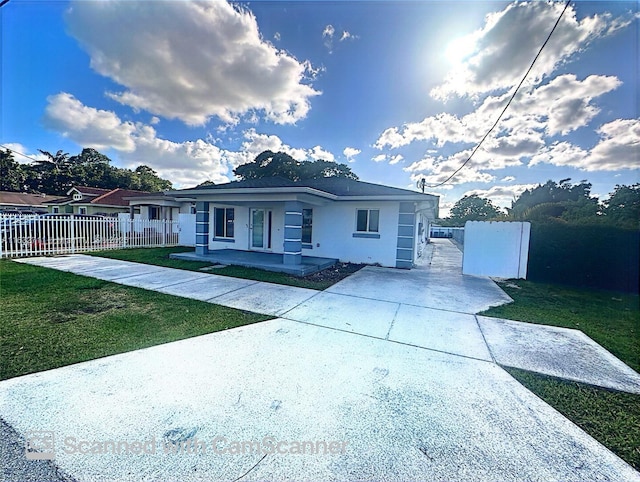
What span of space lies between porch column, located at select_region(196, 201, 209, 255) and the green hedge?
12.0 metres

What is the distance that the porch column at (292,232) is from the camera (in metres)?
9.02

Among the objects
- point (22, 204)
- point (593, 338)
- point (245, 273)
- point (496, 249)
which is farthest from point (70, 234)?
point (22, 204)

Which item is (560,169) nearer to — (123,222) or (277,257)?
(277,257)

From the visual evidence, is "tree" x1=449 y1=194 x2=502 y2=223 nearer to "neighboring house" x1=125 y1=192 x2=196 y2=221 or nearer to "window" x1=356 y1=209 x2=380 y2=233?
"window" x1=356 y1=209 x2=380 y2=233

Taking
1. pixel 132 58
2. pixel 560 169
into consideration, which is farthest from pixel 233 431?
pixel 560 169

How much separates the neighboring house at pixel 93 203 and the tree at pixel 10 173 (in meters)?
14.5

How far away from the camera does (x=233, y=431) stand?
2109 mm

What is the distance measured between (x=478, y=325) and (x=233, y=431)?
4.44 m

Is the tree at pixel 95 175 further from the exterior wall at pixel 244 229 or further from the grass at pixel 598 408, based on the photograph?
the grass at pixel 598 408

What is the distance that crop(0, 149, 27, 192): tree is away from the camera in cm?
3238

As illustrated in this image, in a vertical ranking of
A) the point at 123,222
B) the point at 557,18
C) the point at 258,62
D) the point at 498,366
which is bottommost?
the point at 498,366

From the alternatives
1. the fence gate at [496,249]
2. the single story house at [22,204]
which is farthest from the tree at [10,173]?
the fence gate at [496,249]

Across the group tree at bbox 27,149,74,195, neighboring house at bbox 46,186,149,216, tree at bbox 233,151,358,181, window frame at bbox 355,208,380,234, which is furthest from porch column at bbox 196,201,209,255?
tree at bbox 27,149,74,195

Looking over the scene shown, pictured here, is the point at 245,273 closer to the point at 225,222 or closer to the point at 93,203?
the point at 225,222
